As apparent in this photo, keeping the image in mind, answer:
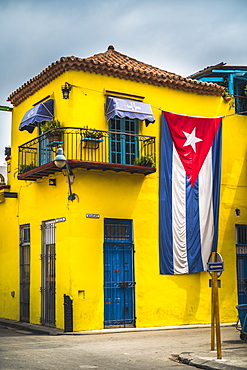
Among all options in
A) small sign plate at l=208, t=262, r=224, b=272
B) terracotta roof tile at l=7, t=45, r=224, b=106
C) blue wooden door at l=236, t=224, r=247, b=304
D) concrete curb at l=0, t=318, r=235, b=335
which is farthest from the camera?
blue wooden door at l=236, t=224, r=247, b=304

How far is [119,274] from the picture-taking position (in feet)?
55.9

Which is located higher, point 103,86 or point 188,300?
point 103,86

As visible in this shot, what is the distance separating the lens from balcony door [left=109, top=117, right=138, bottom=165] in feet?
57.5

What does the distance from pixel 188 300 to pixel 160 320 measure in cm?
124

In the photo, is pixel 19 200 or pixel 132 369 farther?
pixel 19 200

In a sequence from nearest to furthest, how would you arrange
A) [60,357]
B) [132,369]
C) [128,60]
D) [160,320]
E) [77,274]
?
[132,369], [60,357], [77,274], [160,320], [128,60]

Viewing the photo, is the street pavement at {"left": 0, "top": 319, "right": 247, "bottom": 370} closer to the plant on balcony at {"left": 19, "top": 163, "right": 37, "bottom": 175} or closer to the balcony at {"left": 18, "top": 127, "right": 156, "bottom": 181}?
the balcony at {"left": 18, "top": 127, "right": 156, "bottom": 181}

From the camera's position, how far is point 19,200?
65.7 feet

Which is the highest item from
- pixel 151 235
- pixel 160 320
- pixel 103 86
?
pixel 103 86

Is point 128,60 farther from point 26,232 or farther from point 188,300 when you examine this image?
point 188,300

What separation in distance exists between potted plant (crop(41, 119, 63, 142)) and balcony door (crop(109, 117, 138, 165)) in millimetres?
1684

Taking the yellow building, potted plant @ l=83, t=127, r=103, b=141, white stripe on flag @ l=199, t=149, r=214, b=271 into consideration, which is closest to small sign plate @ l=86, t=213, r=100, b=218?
the yellow building

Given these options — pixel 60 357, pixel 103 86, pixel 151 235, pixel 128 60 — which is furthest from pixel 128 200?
pixel 60 357

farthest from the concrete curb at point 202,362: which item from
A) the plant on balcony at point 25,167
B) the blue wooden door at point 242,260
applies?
the plant on balcony at point 25,167
